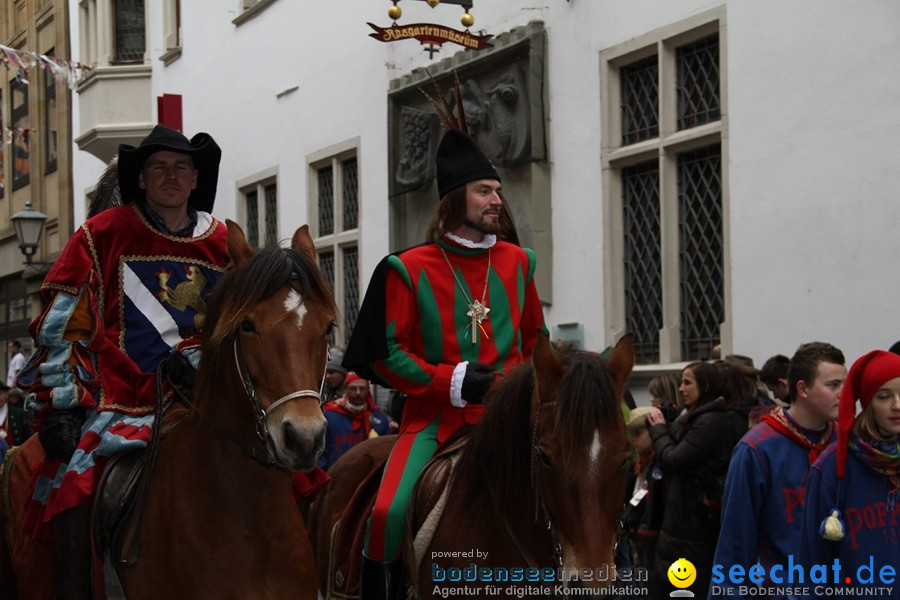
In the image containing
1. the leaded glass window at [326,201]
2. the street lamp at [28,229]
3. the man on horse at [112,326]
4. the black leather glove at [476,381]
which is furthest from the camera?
the street lamp at [28,229]

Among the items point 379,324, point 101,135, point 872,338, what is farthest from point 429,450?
point 101,135

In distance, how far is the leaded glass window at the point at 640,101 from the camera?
13.5 meters

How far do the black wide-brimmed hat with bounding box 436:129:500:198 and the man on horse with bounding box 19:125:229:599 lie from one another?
3.25 feet

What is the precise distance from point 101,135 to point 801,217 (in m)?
17.1

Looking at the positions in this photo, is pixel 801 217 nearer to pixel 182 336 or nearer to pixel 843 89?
pixel 843 89

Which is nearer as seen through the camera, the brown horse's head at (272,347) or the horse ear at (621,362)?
the brown horse's head at (272,347)

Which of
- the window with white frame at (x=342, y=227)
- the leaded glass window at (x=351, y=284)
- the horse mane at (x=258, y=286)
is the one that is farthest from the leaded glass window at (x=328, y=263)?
→ the horse mane at (x=258, y=286)

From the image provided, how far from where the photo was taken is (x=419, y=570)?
567 centimetres

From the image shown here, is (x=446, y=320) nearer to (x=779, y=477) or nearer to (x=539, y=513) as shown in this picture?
(x=539, y=513)

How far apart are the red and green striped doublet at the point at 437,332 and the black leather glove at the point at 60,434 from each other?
1.25m

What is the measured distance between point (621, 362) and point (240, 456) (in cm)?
147

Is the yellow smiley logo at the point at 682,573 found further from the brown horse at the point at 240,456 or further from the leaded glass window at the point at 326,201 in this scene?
the leaded glass window at the point at 326,201

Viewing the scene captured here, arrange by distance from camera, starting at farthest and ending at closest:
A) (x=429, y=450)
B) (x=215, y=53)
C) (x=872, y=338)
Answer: (x=215, y=53) < (x=872, y=338) < (x=429, y=450)

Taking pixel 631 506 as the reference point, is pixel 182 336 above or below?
above
